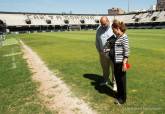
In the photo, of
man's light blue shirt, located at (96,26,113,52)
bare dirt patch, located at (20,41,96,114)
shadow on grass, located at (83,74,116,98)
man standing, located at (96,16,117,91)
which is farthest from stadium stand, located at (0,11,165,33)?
man's light blue shirt, located at (96,26,113,52)

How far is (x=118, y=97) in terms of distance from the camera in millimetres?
8367

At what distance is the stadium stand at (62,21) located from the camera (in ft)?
343

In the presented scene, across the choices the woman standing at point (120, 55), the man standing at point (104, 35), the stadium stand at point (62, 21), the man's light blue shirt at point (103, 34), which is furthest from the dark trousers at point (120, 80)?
the stadium stand at point (62, 21)

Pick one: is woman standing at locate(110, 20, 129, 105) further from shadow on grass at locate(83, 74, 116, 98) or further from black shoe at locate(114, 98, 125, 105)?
shadow on grass at locate(83, 74, 116, 98)

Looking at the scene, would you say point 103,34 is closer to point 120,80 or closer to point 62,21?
point 120,80

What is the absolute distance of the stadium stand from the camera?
104562 mm

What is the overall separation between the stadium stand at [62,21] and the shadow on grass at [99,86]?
295ft

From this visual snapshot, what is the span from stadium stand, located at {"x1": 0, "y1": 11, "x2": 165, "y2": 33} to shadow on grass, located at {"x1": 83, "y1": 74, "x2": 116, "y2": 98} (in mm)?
90028

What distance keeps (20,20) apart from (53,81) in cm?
10037

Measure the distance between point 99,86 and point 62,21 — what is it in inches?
4350

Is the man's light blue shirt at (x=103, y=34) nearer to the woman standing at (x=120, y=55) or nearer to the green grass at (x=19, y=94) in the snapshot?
the woman standing at (x=120, y=55)

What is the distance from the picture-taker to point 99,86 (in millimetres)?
10227

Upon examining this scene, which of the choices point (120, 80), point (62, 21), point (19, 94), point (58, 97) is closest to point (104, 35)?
point (120, 80)

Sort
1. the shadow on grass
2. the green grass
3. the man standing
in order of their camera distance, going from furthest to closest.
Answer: the man standing
the shadow on grass
the green grass
